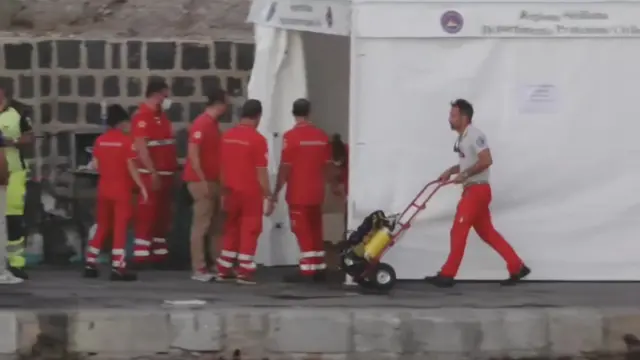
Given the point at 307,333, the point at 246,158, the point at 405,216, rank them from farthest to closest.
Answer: the point at 246,158
the point at 405,216
the point at 307,333

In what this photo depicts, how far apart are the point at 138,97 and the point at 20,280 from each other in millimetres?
2407

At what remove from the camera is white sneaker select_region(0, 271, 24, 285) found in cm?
1126

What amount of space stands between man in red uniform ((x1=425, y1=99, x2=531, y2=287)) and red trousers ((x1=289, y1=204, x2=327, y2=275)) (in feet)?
3.94

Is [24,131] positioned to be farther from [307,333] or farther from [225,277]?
[307,333]

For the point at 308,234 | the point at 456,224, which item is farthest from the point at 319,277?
the point at 456,224

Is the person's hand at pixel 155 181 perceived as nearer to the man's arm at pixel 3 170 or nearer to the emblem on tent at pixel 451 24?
the man's arm at pixel 3 170

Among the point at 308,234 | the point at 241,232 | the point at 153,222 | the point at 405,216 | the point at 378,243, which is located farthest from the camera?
the point at 153,222

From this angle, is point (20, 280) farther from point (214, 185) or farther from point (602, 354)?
point (602, 354)

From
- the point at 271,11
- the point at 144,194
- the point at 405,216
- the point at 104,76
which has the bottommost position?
the point at 405,216

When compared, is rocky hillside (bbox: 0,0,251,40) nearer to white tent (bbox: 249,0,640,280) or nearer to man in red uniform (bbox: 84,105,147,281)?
man in red uniform (bbox: 84,105,147,281)

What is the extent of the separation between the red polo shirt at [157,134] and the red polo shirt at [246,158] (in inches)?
46.7

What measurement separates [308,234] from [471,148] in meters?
1.76

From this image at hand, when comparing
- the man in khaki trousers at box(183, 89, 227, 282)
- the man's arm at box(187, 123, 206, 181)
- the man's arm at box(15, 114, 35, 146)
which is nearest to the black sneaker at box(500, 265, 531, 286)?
the man in khaki trousers at box(183, 89, 227, 282)

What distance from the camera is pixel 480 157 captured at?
34.9 feet
